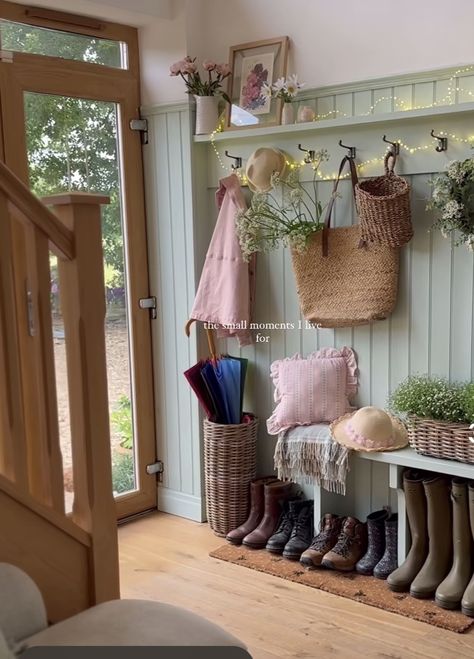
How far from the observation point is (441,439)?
2.95 meters

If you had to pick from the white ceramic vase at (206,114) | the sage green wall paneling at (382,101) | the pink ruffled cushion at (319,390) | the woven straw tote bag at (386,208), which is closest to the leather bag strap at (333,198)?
the woven straw tote bag at (386,208)

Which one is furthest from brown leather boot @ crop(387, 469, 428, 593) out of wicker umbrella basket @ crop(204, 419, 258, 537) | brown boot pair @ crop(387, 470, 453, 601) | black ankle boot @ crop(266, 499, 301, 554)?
wicker umbrella basket @ crop(204, 419, 258, 537)

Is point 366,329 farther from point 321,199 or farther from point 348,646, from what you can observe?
point 348,646

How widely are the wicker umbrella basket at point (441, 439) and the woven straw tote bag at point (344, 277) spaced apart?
0.48 metres

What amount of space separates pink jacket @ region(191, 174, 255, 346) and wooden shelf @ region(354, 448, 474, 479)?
33.3 inches

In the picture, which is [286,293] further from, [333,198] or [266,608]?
[266,608]

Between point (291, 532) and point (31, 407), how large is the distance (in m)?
1.55

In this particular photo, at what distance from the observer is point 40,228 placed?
7.18 feet

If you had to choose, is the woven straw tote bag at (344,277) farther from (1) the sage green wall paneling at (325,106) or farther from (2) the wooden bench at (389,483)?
(2) the wooden bench at (389,483)

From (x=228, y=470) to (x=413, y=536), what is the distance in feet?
2.98

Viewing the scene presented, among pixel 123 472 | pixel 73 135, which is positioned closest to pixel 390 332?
pixel 123 472

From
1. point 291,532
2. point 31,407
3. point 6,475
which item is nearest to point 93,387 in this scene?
point 31,407

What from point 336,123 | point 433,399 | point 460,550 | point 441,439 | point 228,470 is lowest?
point 460,550

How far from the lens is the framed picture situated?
11.4 feet
